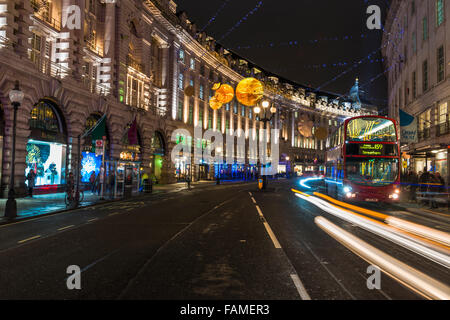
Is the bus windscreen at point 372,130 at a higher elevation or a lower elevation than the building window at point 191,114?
lower

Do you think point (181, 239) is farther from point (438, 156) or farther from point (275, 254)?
point (438, 156)

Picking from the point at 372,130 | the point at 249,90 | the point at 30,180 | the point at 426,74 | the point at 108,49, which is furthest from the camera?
the point at 426,74

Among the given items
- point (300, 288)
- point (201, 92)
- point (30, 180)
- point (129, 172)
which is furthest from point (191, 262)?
point (201, 92)

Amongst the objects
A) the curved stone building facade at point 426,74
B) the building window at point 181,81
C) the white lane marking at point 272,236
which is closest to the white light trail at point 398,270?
the white lane marking at point 272,236

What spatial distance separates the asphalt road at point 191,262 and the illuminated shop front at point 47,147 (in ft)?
40.0

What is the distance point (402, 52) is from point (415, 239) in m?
35.9

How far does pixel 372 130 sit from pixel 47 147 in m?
20.6

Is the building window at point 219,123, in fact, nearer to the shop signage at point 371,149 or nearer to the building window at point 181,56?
the building window at point 181,56

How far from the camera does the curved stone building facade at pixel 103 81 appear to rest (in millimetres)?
20469

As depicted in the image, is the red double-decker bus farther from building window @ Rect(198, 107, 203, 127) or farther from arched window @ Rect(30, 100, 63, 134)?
building window @ Rect(198, 107, 203, 127)

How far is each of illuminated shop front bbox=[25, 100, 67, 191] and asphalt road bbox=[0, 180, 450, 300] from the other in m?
12.2

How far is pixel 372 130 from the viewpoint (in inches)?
713

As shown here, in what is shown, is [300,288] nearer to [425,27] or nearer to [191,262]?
[191,262]

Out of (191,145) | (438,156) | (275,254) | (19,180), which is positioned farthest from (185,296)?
(191,145)
